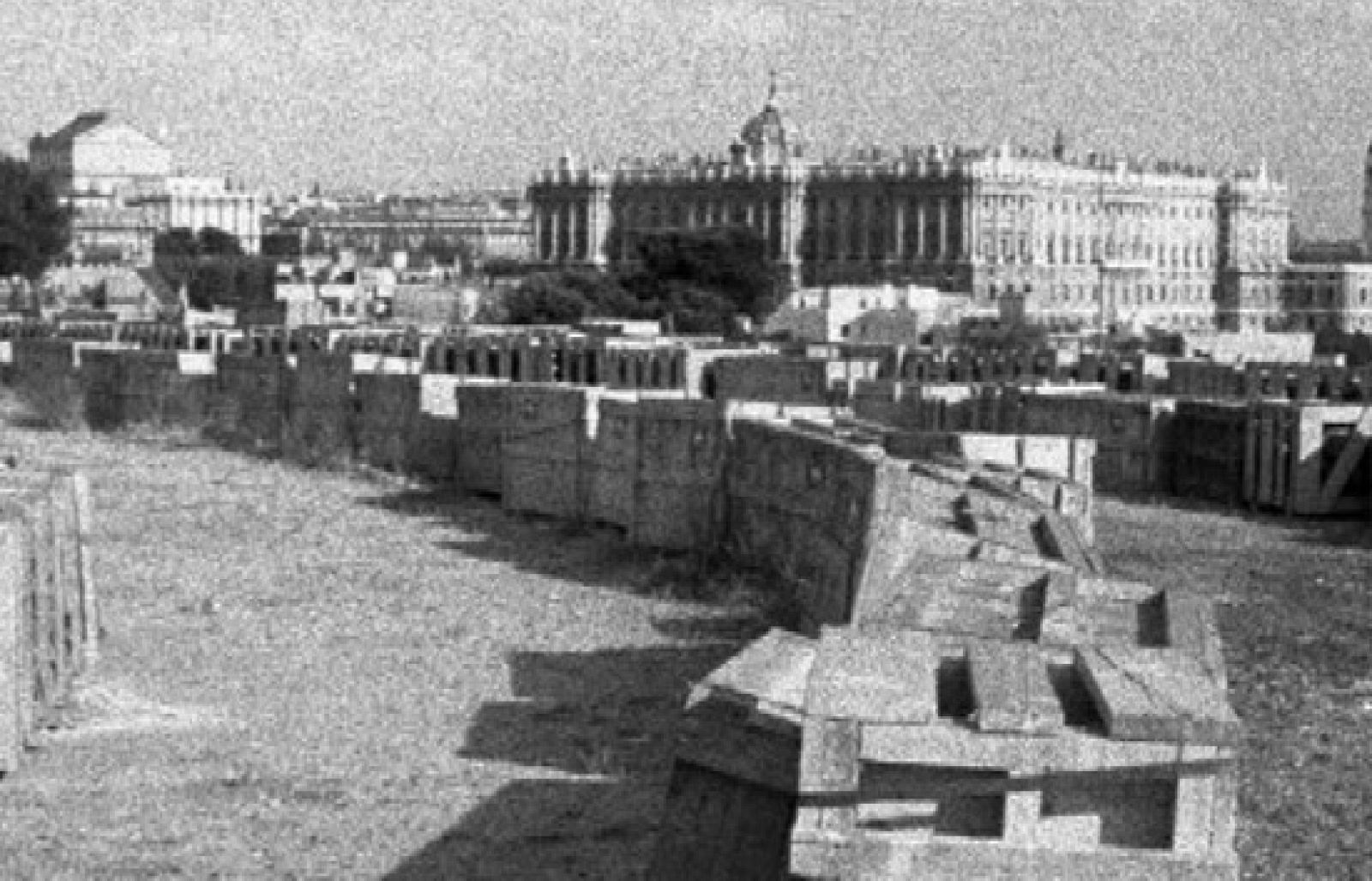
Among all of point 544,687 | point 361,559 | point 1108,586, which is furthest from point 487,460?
point 1108,586

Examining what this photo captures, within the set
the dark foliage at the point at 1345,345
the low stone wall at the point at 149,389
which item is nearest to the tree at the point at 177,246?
the dark foliage at the point at 1345,345

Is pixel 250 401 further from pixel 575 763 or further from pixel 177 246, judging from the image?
pixel 177 246

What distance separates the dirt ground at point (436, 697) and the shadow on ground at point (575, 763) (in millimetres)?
19

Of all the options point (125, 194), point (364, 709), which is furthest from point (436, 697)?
point (125, 194)

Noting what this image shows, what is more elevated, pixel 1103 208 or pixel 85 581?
pixel 1103 208

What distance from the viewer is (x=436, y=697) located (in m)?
11.9

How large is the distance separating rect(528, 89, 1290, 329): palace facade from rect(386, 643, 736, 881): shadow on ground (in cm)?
8775

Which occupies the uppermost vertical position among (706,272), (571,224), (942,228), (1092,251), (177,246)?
(571,224)

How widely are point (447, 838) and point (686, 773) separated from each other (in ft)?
9.08

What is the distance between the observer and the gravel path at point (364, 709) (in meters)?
8.94

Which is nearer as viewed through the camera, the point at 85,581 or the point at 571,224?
the point at 85,581

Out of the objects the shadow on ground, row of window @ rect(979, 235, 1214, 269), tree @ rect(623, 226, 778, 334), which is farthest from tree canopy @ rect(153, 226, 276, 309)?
the shadow on ground

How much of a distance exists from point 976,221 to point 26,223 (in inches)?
1813

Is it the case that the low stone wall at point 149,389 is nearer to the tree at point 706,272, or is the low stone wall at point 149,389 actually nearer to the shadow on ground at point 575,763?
the shadow on ground at point 575,763
